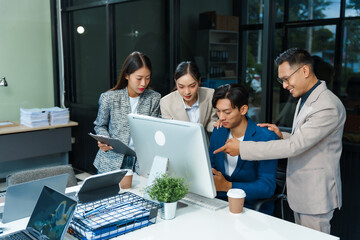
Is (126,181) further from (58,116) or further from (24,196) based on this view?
(58,116)

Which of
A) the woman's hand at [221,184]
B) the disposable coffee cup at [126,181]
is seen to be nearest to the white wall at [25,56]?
the disposable coffee cup at [126,181]

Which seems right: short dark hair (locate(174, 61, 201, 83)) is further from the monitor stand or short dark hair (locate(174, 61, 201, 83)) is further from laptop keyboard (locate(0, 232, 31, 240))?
laptop keyboard (locate(0, 232, 31, 240))

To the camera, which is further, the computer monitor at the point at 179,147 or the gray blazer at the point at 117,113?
the gray blazer at the point at 117,113

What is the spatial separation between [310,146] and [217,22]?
2095 millimetres

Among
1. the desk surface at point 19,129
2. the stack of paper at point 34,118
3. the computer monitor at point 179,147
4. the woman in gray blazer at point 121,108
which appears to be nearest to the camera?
the computer monitor at point 179,147

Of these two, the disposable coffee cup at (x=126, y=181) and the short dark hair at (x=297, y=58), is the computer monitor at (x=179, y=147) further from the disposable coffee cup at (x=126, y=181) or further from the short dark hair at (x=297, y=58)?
the short dark hair at (x=297, y=58)

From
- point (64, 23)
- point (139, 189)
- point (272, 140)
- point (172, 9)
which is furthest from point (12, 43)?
point (272, 140)

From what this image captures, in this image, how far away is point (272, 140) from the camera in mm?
2115

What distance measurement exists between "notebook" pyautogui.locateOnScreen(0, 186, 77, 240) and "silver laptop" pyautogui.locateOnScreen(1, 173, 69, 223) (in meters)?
0.11

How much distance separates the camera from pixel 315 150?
2.01 meters

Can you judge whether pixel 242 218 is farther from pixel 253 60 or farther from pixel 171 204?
pixel 253 60

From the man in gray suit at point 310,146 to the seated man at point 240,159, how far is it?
0.52ft

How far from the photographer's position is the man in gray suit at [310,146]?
1.94 meters

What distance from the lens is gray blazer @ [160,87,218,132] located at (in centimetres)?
264
